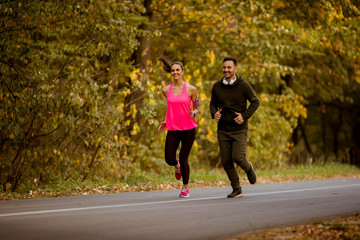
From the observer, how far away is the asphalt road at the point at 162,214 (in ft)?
19.1

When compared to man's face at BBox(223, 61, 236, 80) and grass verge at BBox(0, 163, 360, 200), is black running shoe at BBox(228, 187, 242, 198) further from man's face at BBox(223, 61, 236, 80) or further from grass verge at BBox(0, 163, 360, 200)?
grass verge at BBox(0, 163, 360, 200)

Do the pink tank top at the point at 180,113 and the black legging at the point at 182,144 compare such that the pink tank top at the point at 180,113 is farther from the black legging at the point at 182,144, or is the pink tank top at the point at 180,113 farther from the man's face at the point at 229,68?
the man's face at the point at 229,68

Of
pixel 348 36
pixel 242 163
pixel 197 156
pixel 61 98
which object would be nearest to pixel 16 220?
pixel 242 163

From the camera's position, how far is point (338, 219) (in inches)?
286

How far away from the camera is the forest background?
37.8 ft

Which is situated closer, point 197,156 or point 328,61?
point 197,156

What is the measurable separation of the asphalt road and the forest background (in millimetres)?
3161

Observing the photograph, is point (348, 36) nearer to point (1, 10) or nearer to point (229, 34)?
point (229, 34)

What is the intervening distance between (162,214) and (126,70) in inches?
341

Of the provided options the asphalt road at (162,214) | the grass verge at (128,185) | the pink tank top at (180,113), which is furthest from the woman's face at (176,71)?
the grass verge at (128,185)

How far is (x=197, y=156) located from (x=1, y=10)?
10.0m

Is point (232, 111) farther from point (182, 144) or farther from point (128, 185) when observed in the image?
point (128, 185)

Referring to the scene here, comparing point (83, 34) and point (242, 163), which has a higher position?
point (83, 34)

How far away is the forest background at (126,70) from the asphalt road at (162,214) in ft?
10.4
